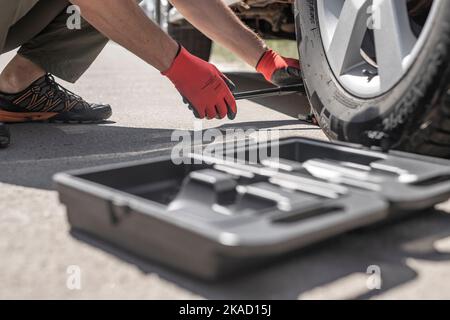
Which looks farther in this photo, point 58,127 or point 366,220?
point 58,127

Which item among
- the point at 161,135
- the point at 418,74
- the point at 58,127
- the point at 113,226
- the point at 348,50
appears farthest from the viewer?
the point at 58,127

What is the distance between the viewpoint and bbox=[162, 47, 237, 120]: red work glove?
1958 mm

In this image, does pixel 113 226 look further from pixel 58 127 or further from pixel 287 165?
pixel 58 127

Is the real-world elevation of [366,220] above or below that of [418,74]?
below

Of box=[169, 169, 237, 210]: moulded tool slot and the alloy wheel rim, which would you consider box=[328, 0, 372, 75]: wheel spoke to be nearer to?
the alloy wheel rim

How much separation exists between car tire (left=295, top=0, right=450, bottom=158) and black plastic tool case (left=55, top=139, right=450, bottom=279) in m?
0.13

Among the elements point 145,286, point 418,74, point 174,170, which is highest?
point 418,74

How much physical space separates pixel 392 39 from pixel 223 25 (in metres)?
0.75

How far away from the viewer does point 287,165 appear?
133 cm

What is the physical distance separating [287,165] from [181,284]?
0.43 meters

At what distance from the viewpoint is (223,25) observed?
2.16 metres

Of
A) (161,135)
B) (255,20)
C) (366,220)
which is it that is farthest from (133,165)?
(255,20)

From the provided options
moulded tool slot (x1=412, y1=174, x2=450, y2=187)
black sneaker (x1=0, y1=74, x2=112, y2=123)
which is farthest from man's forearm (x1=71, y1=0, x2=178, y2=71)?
moulded tool slot (x1=412, y1=174, x2=450, y2=187)

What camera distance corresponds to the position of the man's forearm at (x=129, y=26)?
74.4 inches
